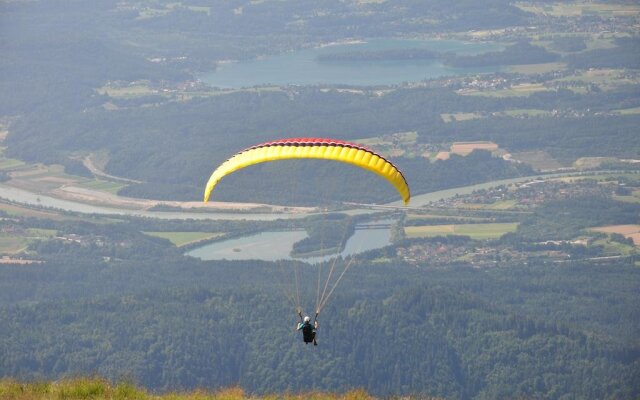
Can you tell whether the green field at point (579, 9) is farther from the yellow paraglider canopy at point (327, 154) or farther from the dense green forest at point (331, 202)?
the yellow paraglider canopy at point (327, 154)

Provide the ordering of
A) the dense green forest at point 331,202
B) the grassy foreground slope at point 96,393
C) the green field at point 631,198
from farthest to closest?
the green field at point 631,198, the dense green forest at point 331,202, the grassy foreground slope at point 96,393

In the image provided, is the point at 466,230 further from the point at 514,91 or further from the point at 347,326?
the point at 514,91

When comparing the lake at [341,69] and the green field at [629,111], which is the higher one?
the lake at [341,69]

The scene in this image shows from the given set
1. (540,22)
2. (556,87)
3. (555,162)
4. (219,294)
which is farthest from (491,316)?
(540,22)

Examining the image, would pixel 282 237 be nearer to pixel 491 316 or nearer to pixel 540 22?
pixel 491 316

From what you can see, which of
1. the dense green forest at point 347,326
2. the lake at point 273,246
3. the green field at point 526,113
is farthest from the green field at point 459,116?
the dense green forest at point 347,326

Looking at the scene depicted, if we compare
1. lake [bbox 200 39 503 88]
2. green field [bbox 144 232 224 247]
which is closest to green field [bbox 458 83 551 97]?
lake [bbox 200 39 503 88]
